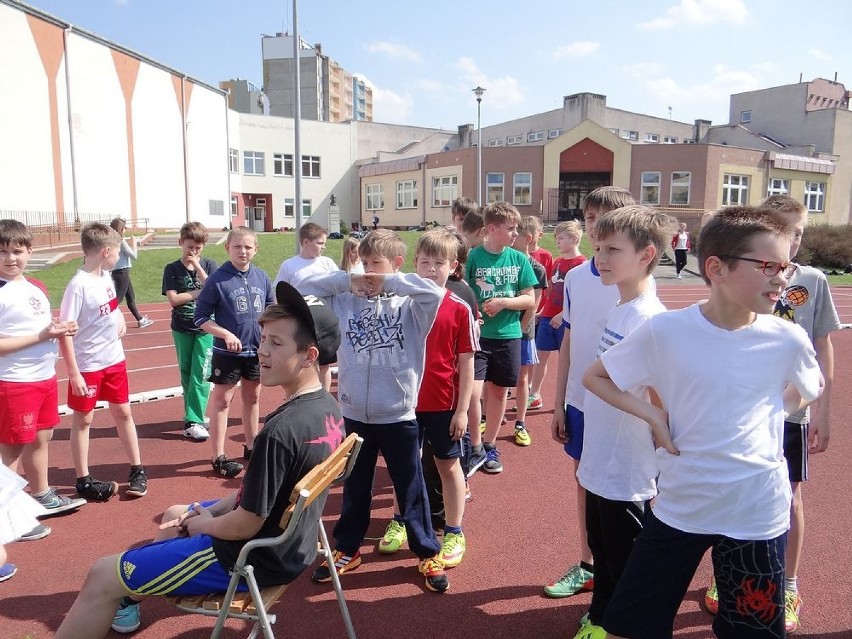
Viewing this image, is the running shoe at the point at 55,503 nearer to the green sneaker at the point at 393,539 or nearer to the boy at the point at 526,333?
the green sneaker at the point at 393,539

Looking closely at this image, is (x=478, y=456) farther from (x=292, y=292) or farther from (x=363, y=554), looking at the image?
(x=292, y=292)

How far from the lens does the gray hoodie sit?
3.34 metres

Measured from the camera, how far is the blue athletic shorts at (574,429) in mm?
3143

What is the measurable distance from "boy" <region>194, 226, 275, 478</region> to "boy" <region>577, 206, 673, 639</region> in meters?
3.15

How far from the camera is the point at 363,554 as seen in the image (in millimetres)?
3791

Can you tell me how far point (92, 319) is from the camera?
4.44 m

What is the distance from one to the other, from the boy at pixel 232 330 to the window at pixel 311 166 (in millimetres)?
47583

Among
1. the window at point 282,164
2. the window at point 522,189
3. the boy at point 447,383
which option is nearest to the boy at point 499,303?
the boy at point 447,383

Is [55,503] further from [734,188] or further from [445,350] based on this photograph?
[734,188]

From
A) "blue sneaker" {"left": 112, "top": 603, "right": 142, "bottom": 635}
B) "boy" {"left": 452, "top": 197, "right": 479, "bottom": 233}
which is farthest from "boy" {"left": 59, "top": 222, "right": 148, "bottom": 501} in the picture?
"boy" {"left": 452, "top": 197, "right": 479, "bottom": 233}

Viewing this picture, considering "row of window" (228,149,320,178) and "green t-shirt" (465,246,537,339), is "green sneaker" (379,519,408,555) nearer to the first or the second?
"green t-shirt" (465,246,537,339)

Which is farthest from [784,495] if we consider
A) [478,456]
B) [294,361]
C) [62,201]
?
[62,201]

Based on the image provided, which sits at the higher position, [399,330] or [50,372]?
[399,330]

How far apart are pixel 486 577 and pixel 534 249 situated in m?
4.02
